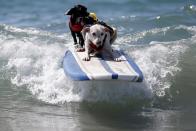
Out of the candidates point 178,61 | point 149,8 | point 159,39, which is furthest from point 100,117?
point 149,8

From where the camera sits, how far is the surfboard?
927cm

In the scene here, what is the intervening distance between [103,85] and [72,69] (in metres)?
0.65

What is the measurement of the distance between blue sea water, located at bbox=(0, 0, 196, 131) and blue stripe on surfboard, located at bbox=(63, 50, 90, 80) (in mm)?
403

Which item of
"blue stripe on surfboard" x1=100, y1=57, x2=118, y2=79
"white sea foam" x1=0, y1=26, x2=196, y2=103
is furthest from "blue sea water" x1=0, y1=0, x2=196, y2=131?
"blue stripe on surfboard" x1=100, y1=57, x2=118, y2=79

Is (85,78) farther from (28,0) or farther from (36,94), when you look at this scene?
(28,0)

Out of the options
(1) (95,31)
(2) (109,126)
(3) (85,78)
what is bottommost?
(2) (109,126)

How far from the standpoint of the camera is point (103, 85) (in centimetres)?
1022

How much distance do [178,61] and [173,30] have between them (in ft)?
13.3

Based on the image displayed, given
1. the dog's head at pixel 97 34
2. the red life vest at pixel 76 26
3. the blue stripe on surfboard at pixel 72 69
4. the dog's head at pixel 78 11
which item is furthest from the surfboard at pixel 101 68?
the dog's head at pixel 78 11

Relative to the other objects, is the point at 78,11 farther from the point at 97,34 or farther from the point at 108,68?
the point at 108,68

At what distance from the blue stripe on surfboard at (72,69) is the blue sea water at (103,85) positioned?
0.40 m

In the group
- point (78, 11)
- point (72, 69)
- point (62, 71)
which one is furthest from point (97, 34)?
point (62, 71)

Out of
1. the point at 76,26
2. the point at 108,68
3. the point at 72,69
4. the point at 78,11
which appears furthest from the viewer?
the point at 76,26

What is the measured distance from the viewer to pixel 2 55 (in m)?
14.3
